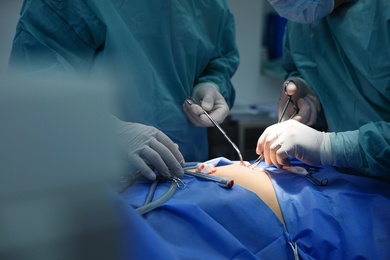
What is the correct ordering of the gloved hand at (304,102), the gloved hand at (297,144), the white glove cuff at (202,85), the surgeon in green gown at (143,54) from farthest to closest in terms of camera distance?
the white glove cuff at (202,85)
the gloved hand at (304,102)
the surgeon in green gown at (143,54)
the gloved hand at (297,144)

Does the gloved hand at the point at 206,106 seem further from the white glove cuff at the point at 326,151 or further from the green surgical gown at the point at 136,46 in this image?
the white glove cuff at the point at 326,151

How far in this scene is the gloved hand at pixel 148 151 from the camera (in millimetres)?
1117

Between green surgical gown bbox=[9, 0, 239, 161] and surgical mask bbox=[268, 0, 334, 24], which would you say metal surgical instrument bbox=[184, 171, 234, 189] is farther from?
surgical mask bbox=[268, 0, 334, 24]

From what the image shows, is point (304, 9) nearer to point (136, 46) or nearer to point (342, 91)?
point (342, 91)

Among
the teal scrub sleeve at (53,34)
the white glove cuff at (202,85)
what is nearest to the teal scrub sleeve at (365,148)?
the white glove cuff at (202,85)

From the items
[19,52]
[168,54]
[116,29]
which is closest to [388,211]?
[168,54]

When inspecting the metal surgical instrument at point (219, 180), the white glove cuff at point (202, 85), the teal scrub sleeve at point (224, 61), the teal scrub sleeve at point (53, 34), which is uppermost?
the teal scrub sleeve at point (53, 34)

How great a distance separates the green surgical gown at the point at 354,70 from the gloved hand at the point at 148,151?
463mm

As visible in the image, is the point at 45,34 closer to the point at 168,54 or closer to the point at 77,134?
the point at 168,54

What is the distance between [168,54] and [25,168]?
3.51 feet

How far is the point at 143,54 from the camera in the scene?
1.47 meters

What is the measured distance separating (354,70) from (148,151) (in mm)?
687

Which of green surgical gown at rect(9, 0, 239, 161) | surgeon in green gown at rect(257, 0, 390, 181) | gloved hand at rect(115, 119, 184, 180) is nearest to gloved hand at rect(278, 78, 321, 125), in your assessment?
surgeon in green gown at rect(257, 0, 390, 181)

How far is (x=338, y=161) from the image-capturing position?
122cm
